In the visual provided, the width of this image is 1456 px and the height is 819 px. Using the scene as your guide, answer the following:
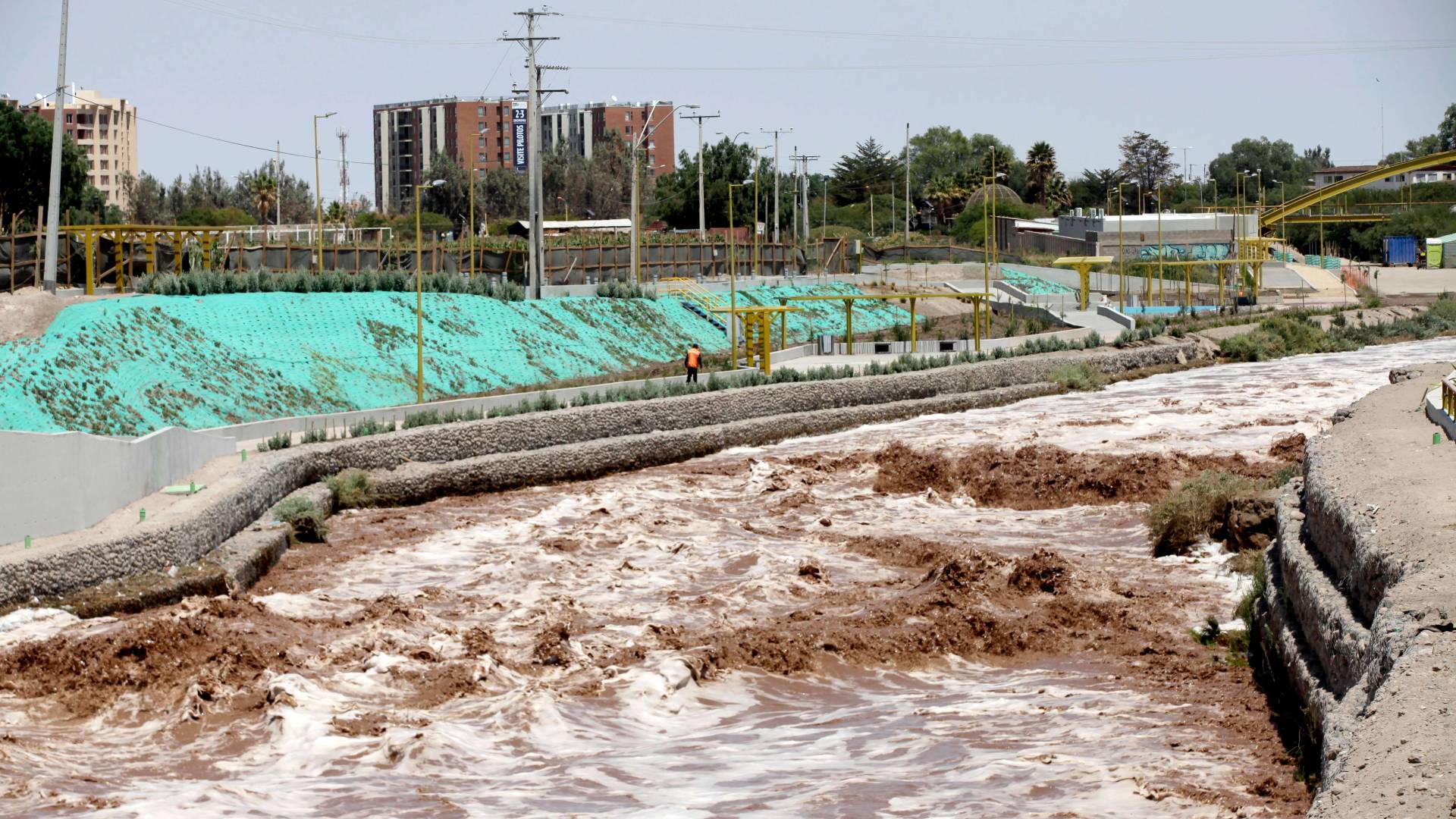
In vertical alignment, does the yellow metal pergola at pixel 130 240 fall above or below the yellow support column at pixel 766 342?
above

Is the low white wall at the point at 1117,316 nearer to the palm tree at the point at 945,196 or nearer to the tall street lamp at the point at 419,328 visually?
the tall street lamp at the point at 419,328

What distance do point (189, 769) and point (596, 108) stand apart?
572 ft

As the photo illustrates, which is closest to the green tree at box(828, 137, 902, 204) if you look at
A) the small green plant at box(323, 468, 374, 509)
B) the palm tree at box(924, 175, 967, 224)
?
the palm tree at box(924, 175, 967, 224)

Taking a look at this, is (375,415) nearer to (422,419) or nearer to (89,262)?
(422,419)

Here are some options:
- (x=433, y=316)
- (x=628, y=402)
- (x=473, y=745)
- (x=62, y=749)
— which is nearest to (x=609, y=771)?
(x=473, y=745)

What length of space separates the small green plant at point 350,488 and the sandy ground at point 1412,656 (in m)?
15.6

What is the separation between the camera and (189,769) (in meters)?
13.9

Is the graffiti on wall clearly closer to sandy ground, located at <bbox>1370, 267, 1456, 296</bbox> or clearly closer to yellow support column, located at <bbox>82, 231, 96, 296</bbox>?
sandy ground, located at <bbox>1370, 267, 1456, 296</bbox>

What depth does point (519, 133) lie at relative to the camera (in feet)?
251

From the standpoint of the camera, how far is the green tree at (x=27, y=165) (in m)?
77.2

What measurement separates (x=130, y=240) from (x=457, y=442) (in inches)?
722

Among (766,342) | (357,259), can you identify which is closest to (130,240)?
(357,259)

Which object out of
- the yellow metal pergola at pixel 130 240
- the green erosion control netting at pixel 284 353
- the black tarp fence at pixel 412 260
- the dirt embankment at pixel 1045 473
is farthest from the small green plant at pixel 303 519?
the yellow metal pergola at pixel 130 240

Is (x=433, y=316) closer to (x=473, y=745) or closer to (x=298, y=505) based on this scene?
(x=298, y=505)
